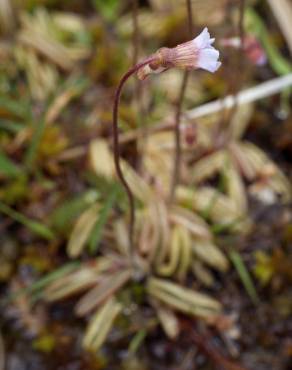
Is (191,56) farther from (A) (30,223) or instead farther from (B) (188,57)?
(A) (30,223)

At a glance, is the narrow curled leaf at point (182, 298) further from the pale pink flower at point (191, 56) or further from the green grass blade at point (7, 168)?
the pale pink flower at point (191, 56)

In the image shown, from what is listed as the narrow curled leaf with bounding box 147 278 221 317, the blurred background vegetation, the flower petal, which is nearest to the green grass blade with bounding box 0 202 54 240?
the blurred background vegetation

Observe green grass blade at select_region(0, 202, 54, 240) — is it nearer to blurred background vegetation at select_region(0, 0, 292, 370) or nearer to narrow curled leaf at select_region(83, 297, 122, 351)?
blurred background vegetation at select_region(0, 0, 292, 370)

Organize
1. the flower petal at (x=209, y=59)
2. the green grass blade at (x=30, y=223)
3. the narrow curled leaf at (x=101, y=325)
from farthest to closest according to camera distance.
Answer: the green grass blade at (x=30, y=223), the narrow curled leaf at (x=101, y=325), the flower petal at (x=209, y=59)

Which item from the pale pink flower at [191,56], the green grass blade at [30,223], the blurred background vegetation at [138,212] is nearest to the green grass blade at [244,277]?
the blurred background vegetation at [138,212]

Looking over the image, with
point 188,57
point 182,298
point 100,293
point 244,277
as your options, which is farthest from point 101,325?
point 188,57

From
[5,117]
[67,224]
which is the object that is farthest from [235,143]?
[5,117]
